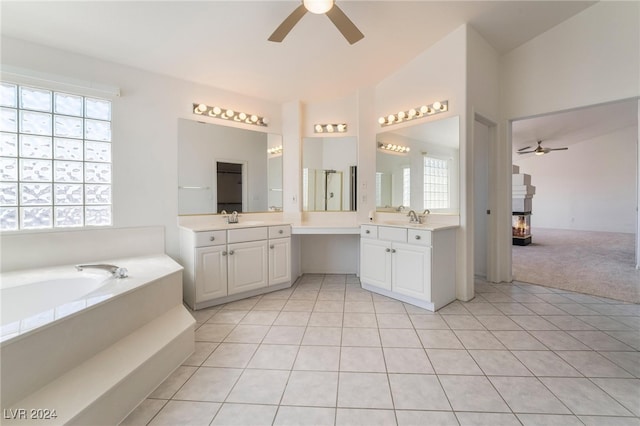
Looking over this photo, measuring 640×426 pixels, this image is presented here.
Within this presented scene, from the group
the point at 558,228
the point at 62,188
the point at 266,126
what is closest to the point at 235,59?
the point at 266,126

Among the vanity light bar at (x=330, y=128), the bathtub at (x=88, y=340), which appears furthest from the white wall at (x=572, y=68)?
the bathtub at (x=88, y=340)

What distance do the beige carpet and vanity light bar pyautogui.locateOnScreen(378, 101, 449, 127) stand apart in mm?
2632

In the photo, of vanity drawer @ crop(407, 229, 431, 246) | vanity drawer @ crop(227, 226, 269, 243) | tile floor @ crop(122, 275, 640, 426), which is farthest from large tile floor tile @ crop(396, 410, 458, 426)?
vanity drawer @ crop(227, 226, 269, 243)

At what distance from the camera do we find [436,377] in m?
1.64

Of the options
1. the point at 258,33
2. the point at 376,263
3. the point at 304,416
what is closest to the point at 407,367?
the point at 304,416

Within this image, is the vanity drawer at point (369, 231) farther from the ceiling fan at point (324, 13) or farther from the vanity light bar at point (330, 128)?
the ceiling fan at point (324, 13)

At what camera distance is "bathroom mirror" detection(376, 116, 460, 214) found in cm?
292

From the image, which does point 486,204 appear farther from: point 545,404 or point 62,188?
point 62,188

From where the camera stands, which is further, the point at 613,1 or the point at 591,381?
the point at 613,1

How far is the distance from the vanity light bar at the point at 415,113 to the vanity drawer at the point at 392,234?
1426 millimetres

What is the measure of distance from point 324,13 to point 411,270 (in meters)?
2.41

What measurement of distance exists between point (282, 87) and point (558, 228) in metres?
10.6

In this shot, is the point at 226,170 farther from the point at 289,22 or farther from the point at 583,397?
the point at 583,397

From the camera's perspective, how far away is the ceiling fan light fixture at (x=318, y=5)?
172cm
